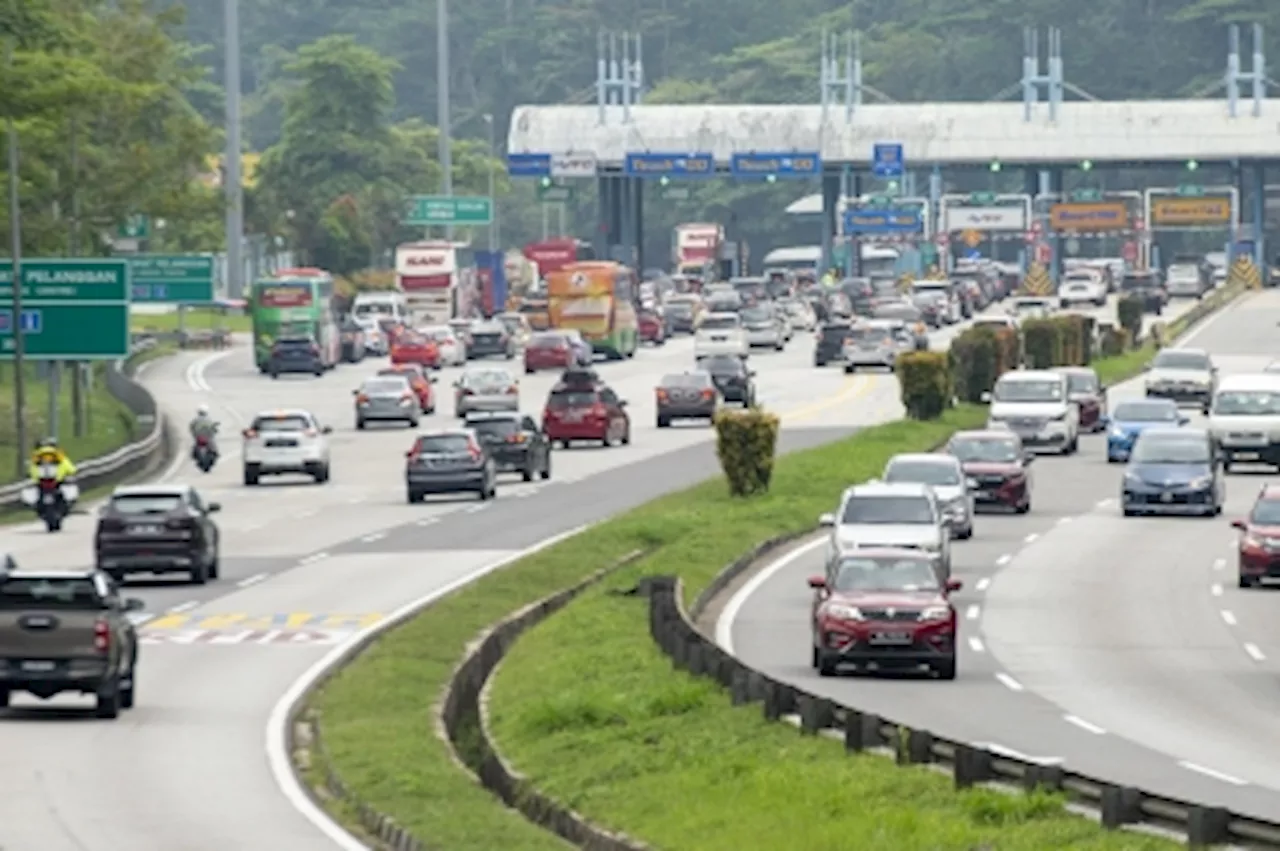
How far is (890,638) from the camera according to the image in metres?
38.0

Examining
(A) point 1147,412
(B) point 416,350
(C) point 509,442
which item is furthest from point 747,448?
(B) point 416,350

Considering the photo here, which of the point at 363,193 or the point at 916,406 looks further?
the point at 363,193

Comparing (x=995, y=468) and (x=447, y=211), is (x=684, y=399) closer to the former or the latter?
(x=995, y=468)

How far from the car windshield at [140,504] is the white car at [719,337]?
63.4 m

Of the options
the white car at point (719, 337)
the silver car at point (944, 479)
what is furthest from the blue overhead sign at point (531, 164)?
the silver car at point (944, 479)

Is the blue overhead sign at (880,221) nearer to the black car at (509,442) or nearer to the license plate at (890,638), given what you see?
the black car at (509,442)

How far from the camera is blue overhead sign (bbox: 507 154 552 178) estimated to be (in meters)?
169

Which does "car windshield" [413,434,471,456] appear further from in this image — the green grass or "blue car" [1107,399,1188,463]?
the green grass

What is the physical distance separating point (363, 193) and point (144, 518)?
132437mm

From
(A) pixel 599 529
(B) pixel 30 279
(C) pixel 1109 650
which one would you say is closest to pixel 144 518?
(A) pixel 599 529

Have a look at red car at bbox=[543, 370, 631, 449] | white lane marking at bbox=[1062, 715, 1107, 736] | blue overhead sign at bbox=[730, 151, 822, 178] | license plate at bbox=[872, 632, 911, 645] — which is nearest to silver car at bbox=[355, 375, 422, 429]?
red car at bbox=[543, 370, 631, 449]

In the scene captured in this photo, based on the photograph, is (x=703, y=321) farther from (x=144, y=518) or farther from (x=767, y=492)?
(x=144, y=518)

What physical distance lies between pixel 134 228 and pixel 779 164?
61801mm

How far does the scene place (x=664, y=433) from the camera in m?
86.2
